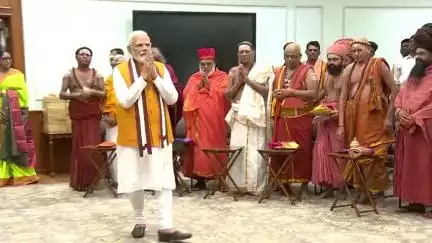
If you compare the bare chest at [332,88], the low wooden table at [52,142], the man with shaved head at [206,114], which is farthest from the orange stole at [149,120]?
the low wooden table at [52,142]

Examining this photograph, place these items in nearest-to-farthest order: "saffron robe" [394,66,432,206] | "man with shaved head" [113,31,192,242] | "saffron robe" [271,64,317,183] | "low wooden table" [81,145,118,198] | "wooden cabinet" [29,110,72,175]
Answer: "man with shaved head" [113,31,192,242] < "saffron robe" [394,66,432,206] < "saffron robe" [271,64,317,183] < "low wooden table" [81,145,118,198] < "wooden cabinet" [29,110,72,175]

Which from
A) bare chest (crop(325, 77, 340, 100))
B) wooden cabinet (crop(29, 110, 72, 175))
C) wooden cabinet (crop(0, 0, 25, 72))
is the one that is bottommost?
wooden cabinet (crop(29, 110, 72, 175))

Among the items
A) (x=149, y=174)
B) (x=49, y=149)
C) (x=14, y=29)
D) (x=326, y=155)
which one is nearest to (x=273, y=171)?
(x=326, y=155)

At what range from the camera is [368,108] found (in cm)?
538

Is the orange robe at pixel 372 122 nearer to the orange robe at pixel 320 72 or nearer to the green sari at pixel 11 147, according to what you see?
the orange robe at pixel 320 72

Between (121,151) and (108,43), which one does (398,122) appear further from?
(108,43)

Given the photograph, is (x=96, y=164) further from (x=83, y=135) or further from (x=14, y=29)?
(x=14, y=29)

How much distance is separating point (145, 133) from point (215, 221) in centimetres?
116

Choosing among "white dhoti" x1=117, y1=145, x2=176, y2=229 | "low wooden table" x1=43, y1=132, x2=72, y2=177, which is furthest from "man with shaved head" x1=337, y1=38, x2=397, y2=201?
"low wooden table" x1=43, y1=132, x2=72, y2=177

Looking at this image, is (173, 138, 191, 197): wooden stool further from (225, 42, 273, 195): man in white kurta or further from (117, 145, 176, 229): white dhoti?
(117, 145, 176, 229): white dhoti

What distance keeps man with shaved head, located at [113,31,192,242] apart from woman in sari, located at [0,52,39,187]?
2.97 metres

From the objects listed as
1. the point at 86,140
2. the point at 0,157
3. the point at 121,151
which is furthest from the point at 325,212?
the point at 0,157

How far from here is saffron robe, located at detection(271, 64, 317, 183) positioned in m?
5.82

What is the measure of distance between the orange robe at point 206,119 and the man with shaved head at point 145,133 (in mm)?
1979
